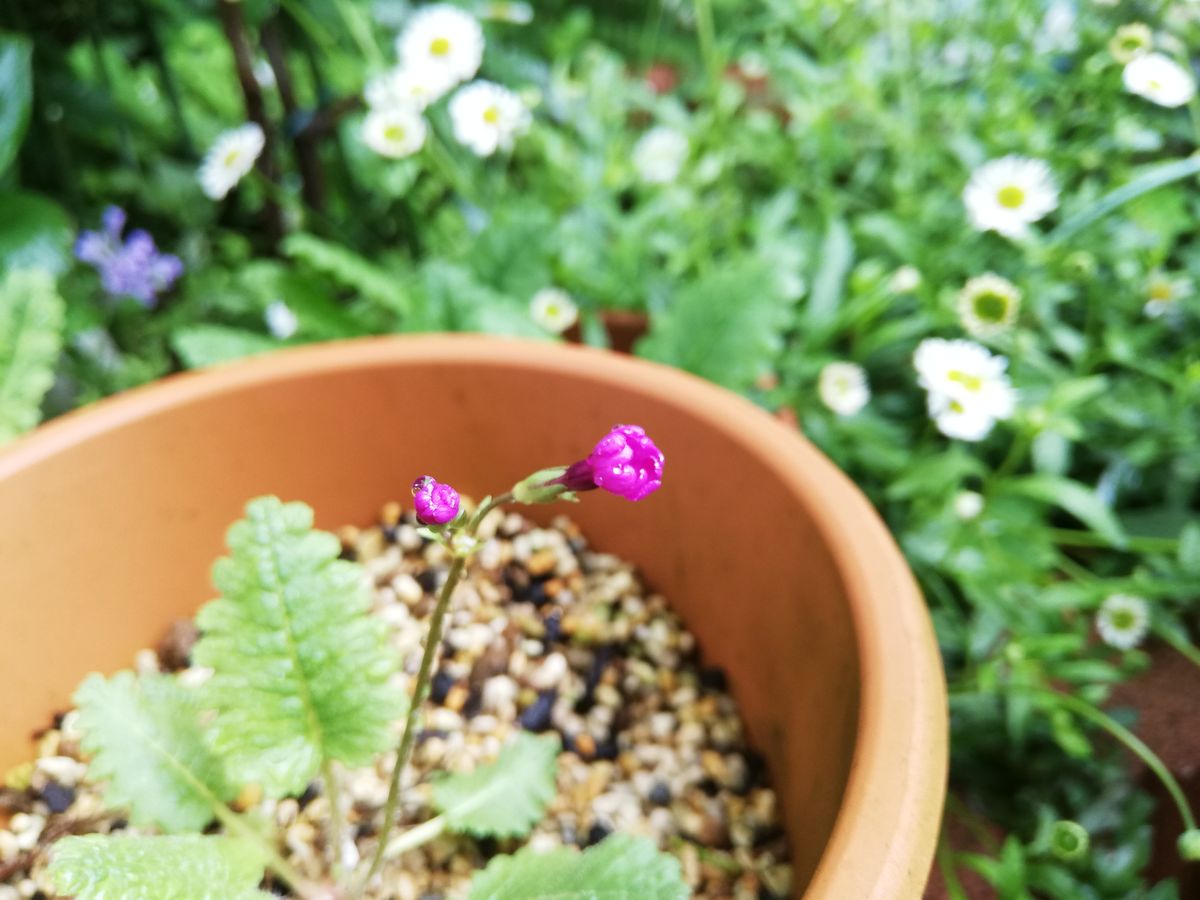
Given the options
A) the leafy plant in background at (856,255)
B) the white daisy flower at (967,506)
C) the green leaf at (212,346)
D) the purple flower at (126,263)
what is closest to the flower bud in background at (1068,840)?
the leafy plant in background at (856,255)

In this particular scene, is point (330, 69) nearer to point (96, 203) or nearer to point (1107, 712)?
point (96, 203)

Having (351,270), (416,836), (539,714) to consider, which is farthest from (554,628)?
(351,270)

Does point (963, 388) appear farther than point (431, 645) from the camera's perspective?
Yes

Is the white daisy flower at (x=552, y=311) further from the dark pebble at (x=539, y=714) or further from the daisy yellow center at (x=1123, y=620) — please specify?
the daisy yellow center at (x=1123, y=620)

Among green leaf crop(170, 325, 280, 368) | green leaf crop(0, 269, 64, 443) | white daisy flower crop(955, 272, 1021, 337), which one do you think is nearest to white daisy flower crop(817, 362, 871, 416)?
white daisy flower crop(955, 272, 1021, 337)

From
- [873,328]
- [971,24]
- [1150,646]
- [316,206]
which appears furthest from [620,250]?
[1150,646]

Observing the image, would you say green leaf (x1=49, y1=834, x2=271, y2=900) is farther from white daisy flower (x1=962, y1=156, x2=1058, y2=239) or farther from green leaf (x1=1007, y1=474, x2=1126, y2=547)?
white daisy flower (x1=962, y1=156, x2=1058, y2=239)

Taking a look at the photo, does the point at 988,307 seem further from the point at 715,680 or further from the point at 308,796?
the point at 308,796
